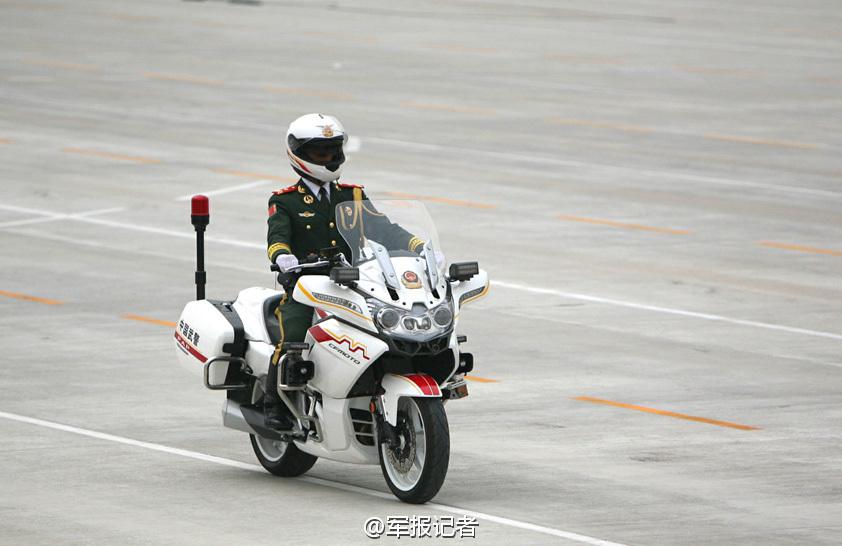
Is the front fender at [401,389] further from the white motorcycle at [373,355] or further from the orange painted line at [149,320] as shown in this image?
the orange painted line at [149,320]

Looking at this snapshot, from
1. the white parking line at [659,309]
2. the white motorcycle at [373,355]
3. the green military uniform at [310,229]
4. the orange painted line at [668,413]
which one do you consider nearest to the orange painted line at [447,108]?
the white parking line at [659,309]

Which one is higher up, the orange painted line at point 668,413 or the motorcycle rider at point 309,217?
the motorcycle rider at point 309,217

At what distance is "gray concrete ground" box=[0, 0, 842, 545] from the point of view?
11031mm

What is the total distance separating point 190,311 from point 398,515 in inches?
95.5

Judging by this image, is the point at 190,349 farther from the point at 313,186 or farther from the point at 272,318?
the point at 313,186

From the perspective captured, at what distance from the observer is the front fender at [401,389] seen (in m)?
10.4

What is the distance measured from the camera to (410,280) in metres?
10.6

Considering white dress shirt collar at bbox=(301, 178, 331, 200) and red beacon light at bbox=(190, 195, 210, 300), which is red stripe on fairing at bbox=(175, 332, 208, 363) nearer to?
red beacon light at bbox=(190, 195, 210, 300)

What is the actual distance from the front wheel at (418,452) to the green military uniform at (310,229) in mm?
899

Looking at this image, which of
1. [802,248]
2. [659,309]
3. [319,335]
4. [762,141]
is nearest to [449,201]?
[802,248]

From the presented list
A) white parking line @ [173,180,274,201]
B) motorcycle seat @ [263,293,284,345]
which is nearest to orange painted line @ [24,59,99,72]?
white parking line @ [173,180,274,201]

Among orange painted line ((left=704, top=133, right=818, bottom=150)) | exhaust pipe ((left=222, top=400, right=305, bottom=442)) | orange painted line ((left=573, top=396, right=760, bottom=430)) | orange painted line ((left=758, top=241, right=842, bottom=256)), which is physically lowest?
orange painted line ((left=758, top=241, right=842, bottom=256))

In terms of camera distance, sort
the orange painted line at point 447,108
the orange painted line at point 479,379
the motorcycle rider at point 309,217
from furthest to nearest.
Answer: the orange painted line at point 447,108 → the orange painted line at point 479,379 → the motorcycle rider at point 309,217

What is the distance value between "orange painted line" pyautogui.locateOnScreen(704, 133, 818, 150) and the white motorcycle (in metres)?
21.4
